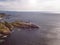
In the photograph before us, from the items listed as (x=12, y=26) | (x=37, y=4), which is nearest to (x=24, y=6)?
(x=37, y=4)

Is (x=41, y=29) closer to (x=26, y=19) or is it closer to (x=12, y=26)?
(x=26, y=19)

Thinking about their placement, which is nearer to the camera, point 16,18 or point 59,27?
point 59,27

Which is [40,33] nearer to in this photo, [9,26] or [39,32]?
[39,32]

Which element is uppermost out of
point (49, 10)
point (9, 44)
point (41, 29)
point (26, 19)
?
point (49, 10)

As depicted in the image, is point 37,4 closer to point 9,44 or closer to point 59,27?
point 59,27

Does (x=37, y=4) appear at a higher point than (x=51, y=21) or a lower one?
higher

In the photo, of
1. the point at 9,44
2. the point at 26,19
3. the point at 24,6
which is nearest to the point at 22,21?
the point at 26,19

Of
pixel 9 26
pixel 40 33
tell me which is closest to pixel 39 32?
pixel 40 33
